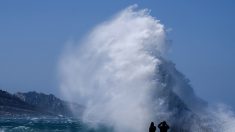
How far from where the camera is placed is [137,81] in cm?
4547

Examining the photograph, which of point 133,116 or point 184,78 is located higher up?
point 184,78

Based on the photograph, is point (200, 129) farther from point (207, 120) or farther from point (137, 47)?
point (137, 47)

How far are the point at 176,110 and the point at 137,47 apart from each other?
661 cm

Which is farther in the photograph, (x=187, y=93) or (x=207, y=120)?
(x=187, y=93)

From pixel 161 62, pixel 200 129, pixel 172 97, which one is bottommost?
pixel 200 129

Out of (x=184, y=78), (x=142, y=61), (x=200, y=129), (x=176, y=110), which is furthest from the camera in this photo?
(x=184, y=78)

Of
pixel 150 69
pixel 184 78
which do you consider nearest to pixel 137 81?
pixel 150 69

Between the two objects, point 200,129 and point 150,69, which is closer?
point 200,129

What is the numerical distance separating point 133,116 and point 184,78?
7261 mm

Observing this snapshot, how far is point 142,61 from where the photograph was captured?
46.2 metres

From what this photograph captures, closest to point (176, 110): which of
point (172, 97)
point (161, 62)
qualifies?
point (172, 97)

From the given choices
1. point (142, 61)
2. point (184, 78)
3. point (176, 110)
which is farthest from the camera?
point (184, 78)

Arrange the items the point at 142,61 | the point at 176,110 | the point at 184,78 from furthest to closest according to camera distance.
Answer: the point at 184,78 → the point at 142,61 → the point at 176,110

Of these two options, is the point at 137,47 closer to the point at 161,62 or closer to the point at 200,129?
the point at 161,62
